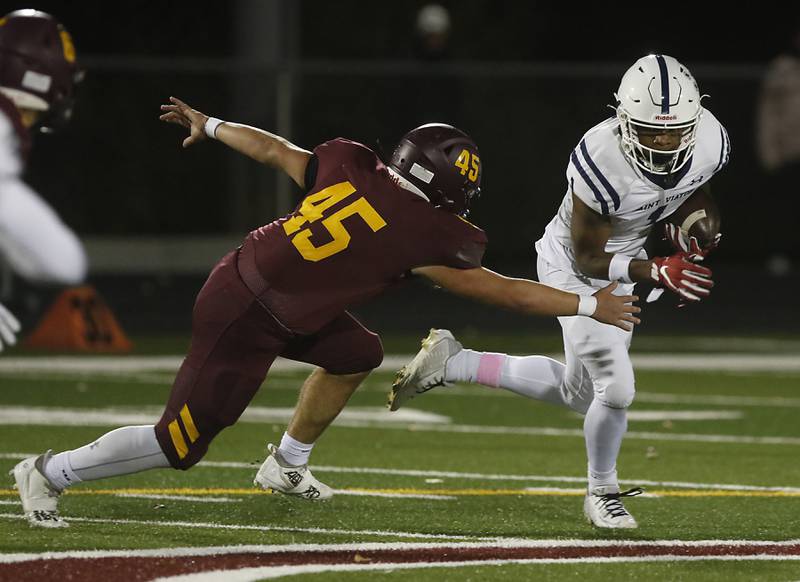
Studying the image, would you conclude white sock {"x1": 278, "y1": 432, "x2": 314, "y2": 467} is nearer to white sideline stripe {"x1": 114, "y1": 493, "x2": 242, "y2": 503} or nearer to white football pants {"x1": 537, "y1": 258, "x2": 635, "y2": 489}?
white sideline stripe {"x1": 114, "y1": 493, "x2": 242, "y2": 503}

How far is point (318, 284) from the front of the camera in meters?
5.46

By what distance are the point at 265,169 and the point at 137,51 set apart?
6.64 meters

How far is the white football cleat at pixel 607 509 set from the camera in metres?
5.74

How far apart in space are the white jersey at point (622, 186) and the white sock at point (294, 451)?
3.68 feet

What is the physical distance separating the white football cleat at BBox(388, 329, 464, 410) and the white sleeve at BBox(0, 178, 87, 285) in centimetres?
232

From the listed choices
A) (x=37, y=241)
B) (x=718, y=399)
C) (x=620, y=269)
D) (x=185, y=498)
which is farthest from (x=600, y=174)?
(x=718, y=399)

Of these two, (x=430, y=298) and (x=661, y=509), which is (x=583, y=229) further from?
(x=430, y=298)

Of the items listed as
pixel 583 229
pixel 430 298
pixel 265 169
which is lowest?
pixel 430 298

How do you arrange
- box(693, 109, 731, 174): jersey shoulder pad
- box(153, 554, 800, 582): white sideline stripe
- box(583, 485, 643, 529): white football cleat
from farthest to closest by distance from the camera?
box(693, 109, 731, 174): jersey shoulder pad → box(583, 485, 643, 529): white football cleat → box(153, 554, 800, 582): white sideline stripe

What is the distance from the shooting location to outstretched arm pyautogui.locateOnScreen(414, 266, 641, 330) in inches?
213

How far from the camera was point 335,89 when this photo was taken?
1590 cm

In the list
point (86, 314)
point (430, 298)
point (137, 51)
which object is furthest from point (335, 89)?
point (137, 51)

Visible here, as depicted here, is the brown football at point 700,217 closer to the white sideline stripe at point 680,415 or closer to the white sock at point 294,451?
the white sock at point 294,451

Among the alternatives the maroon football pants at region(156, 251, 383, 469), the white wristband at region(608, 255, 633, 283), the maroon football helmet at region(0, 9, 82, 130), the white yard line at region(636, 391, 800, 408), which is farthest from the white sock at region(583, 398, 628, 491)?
the white yard line at region(636, 391, 800, 408)
